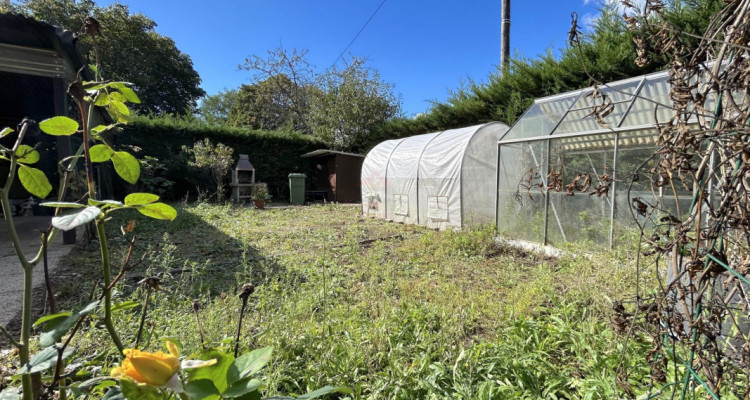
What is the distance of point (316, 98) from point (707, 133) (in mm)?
17844

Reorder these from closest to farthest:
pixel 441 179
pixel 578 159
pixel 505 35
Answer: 1. pixel 578 159
2. pixel 441 179
3. pixel 505 35

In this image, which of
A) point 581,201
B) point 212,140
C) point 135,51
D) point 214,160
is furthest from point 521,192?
point 135,51

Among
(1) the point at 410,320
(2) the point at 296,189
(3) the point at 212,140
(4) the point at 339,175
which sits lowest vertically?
(1) the point at 410,320

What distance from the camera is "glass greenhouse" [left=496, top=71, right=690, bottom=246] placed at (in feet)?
14.6

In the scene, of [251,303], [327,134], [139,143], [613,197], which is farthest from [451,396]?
[327,134]

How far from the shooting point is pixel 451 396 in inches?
64.2

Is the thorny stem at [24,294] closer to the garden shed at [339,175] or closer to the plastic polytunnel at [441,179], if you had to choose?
the plastic polytunnel at [441,179]

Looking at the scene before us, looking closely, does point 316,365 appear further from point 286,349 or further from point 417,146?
point 417,146

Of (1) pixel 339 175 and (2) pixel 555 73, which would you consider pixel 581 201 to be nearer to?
(2) pixel 555 73

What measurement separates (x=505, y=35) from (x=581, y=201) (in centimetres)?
592

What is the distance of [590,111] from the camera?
190 inches

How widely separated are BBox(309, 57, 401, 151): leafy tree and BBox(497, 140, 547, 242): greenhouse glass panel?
10631mm

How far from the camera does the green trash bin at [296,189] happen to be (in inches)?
520

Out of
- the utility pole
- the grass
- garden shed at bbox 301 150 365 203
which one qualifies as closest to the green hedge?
garden shed at bbox 301 150 365 203
